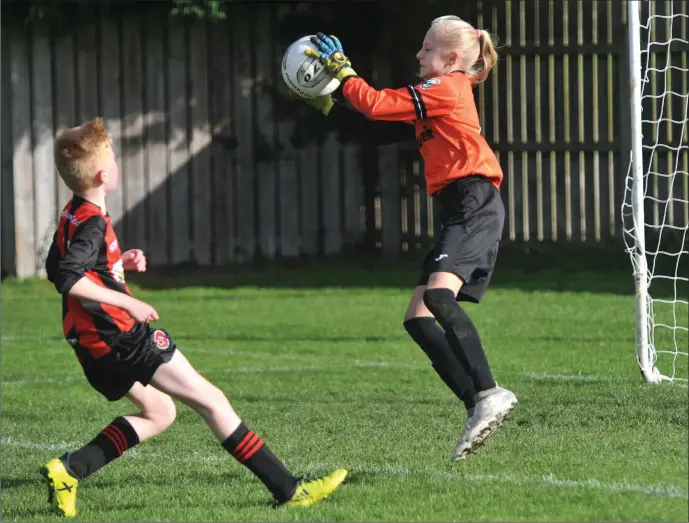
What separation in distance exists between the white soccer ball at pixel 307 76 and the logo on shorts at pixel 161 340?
5.80 ft

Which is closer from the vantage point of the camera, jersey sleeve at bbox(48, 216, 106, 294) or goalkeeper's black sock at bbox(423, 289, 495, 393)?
jersey sleeve at bbox(48, 216, 106, 294)

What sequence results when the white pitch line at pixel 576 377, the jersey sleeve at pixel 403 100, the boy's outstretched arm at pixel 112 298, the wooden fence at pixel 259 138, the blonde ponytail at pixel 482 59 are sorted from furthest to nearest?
the wooden fence at pixel 259 138
the white pitch line at pixel 576 377
the blonde ponytail at pixel 482 59
the jersey sleeve at pixel 403 100
the boy's outstretched arm at pixel 112 298

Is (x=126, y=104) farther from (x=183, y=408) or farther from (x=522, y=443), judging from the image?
(x=522, y=443)

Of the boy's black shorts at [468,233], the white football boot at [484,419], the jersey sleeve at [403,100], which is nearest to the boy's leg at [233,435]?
the white football boot at [484,419]

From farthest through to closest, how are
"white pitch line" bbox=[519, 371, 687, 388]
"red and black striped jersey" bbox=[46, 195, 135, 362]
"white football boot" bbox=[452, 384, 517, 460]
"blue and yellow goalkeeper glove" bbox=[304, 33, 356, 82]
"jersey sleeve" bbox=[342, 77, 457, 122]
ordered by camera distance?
"white pitch line" bbox=[519, 371, 687, 388]
"blue and yellow goalkeeper glove" bbox=[304, 33, 356, 82]
"jersey sleeve" bbox=[342, 77, 457, 122]
"white football boot" bbox=[452, 384, 517, 460]
"red and black striped jersey" bbox=[46, 195, 135, 362]

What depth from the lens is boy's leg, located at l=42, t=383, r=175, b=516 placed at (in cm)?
523

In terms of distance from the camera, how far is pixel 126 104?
55.0 ft

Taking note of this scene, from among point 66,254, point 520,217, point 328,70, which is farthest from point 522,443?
point 520,217

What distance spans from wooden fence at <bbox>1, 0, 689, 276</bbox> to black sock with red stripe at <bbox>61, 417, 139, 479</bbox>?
11.3 metres

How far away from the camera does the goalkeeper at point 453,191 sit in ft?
19.3

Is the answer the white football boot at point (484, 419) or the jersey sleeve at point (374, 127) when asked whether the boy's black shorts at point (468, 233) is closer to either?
the white football boot at point (484, 419)

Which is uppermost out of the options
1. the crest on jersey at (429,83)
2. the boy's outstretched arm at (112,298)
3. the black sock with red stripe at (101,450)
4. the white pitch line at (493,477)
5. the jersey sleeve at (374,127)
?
the crest on jersey at (429,83)

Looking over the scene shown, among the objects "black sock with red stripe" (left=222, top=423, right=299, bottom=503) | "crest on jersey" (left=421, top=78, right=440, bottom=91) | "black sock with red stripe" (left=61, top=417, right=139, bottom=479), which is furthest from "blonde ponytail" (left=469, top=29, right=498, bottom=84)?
"black sock with red stripe" (left=61, top=417, right=139, bottom=479)

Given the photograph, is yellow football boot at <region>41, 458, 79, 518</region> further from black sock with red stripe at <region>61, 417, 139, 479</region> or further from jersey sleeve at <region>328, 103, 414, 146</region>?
jersey sleeve at <region>328, 103, 414, 146</region>
